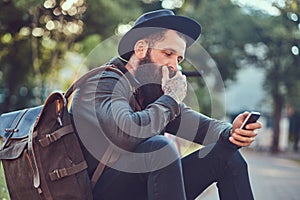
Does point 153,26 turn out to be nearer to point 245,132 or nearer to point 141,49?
point 141,49

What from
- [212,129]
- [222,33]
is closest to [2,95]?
[222,33]

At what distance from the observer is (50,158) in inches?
88.0

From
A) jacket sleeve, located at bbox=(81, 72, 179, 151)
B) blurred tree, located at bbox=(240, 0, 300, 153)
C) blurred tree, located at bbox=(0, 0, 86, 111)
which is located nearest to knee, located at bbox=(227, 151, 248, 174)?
jacket sleeve, located at bbox=(81, 72, 179, 151)

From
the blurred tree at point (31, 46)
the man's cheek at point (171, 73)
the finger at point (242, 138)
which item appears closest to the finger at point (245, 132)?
the finger at point (242, 138)

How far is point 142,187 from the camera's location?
2.44m

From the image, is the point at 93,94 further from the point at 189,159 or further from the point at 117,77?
the point at 189,159

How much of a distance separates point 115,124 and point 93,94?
0.55 ft

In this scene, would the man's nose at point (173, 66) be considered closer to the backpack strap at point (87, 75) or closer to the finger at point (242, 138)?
the backpack strap at point (87, 75)

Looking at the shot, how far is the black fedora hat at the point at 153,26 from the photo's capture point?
262 cm

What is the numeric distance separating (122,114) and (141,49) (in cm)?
47

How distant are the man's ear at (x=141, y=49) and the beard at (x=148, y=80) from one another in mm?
16

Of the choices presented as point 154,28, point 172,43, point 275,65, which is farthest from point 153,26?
point 275,65

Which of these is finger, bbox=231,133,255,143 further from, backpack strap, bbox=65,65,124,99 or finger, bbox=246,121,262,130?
backpack strap, bbox=65,65,124,99

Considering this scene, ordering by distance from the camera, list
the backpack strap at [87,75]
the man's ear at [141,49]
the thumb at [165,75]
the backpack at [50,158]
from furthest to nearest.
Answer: the man's ear at [141,49] → the thumb at [165,75] → the backpack strap at [87,75] → the backpack at [50,158]
